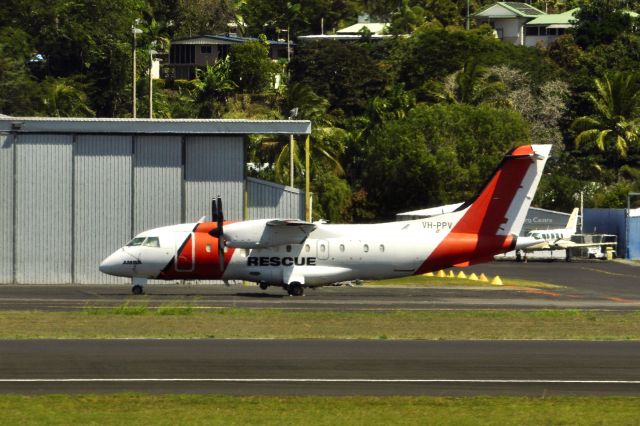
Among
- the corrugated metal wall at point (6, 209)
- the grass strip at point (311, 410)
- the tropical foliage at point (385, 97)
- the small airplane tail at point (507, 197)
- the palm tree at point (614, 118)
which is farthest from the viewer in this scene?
the palm tree at point (614, 118)

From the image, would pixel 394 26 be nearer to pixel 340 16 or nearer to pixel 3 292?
pixel 340 16

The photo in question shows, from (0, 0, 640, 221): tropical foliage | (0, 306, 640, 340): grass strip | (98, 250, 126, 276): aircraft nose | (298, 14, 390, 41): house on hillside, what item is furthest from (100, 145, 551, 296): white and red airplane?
(298, 14, 390, 41): house on hillside

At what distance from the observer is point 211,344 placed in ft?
91.4

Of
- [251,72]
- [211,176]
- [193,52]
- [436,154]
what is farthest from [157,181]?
[193,52]

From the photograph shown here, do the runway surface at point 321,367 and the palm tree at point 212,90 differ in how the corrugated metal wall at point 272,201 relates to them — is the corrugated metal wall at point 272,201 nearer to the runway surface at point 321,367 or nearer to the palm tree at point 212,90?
the runway surface at point 321,367

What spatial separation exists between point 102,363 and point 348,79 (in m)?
99.3

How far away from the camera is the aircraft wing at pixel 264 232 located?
44.1 m

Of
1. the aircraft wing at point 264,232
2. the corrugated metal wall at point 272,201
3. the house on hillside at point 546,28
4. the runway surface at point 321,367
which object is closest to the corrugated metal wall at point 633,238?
the corrugated metal wall at point 272,201

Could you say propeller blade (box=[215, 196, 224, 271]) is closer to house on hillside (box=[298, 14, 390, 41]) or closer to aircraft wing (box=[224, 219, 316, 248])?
aircraft wing (box=[224, 219, 316, 248])

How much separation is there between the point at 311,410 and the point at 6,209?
117 ft

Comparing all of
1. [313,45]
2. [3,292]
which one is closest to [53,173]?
[3,292]

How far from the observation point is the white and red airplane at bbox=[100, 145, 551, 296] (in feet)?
146

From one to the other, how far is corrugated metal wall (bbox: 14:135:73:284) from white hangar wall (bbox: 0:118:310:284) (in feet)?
0.14

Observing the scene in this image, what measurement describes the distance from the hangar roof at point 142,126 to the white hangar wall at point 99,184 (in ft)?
0.14
